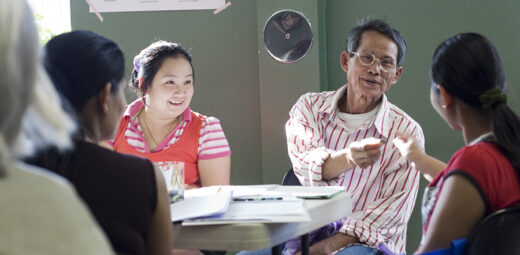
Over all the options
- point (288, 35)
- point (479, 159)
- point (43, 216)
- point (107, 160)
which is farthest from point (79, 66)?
point (288, 35)

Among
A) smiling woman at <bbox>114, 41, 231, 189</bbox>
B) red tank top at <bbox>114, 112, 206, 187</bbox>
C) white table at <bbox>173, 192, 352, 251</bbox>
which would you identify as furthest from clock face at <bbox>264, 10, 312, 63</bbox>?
white table at <bbox>173, 192, 352, 251</bbox>

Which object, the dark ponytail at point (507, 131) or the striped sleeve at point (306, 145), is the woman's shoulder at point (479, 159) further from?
the striped sleeve at point (306, 145)

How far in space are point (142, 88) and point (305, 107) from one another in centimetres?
79

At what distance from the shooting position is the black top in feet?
4.60

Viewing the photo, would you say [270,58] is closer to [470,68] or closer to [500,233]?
[470,68]

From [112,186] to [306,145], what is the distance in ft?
4.62

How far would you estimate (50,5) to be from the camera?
3787mm

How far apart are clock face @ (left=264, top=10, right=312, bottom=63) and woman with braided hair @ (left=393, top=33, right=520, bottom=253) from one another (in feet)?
5.35

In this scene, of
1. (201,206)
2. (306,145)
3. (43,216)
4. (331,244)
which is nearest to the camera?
(43,216)

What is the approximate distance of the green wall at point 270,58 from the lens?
3.42 metres

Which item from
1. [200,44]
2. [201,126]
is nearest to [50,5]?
[200,44]

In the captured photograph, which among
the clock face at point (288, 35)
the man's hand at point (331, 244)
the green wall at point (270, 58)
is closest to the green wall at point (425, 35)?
the green wall at point (270, 58)

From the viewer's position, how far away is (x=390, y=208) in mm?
2566

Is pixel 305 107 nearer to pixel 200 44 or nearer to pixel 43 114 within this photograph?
pixel 200 44
